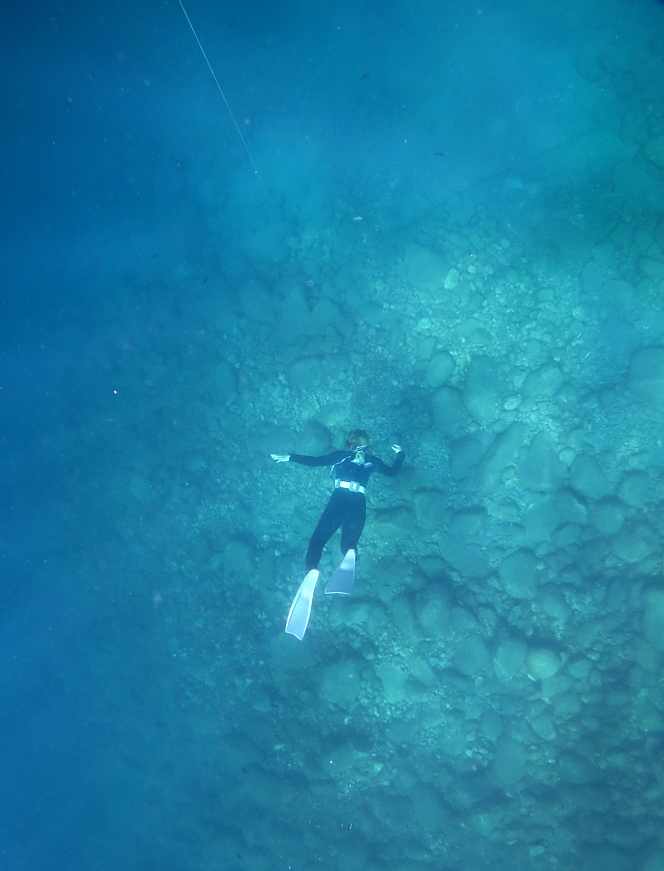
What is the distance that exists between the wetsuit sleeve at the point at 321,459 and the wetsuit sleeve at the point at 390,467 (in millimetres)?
479

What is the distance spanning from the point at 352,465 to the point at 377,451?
89 centimetres

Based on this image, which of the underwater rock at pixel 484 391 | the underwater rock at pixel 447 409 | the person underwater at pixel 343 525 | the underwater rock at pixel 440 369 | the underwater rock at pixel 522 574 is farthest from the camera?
the underwater rock at pixel 440 369

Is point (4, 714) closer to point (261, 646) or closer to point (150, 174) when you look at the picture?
point (261, 646)

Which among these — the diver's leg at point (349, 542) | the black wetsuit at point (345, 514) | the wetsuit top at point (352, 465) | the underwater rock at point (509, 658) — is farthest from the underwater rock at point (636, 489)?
the diver's leg at point (349, 542)

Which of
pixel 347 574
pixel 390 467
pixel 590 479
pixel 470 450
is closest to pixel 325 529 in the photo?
pixel 347 574

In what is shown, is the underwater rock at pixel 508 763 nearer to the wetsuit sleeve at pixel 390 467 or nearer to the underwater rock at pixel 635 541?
the underwater rock at pixel 635 541

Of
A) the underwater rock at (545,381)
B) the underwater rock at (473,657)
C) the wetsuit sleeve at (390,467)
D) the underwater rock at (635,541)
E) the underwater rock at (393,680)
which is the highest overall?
the underwater rock at (545,381)

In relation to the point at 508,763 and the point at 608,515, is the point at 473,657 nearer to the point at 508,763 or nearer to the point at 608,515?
the point at 508,763

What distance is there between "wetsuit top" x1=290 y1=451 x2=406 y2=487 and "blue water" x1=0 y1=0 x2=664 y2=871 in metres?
0.56

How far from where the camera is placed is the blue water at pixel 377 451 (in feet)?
19.0

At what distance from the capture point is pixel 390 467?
19.6 ft

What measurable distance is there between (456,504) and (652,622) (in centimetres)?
280

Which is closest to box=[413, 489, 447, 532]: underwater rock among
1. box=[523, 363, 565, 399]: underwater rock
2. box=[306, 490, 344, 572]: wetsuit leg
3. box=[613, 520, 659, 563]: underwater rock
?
box=[306, 490, 344, 572]: wetsuit leg

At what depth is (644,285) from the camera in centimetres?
582
